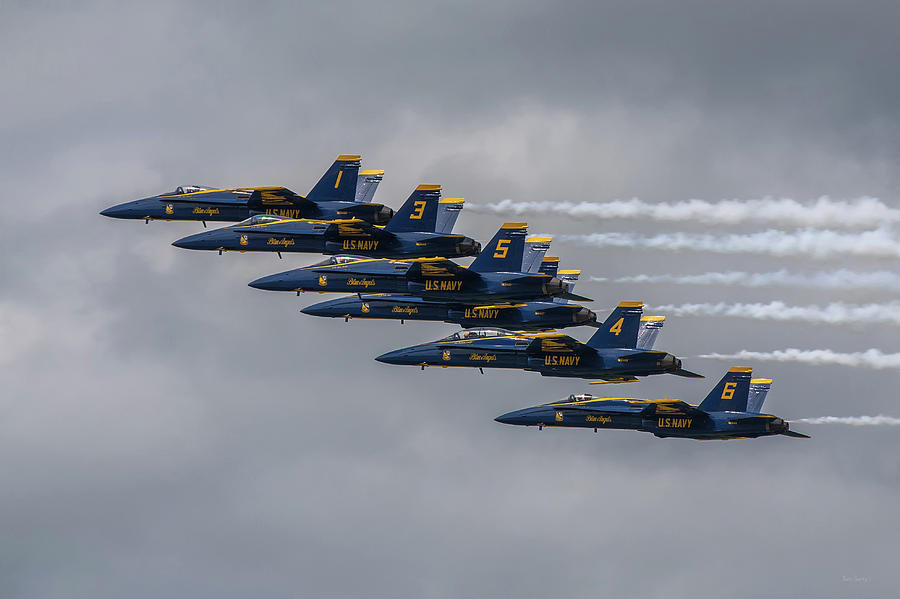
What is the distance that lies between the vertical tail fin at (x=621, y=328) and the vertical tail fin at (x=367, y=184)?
16.6 metres

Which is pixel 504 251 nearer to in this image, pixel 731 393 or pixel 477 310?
pixel 477 310

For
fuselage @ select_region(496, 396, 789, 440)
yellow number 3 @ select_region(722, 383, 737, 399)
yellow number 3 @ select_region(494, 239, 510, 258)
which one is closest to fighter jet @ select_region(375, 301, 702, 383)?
fuselage @ select_region(496, 396, 789, 440)

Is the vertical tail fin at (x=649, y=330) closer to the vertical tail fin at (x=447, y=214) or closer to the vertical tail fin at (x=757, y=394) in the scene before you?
the vertical tail fin at (x=757, y=394)

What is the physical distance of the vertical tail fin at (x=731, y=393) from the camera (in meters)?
110

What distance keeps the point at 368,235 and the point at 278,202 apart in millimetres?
6941

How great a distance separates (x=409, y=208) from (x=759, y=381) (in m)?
25.3

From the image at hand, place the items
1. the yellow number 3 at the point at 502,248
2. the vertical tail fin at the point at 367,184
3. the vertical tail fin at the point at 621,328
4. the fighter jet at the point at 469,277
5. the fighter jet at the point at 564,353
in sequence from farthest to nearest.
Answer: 1. the vertical tail fin at the point at 367,184
2. the vertical tail fin at the point at 621,328
3. the fighter jet at the point at 564,353
4. the yellow number 3 at the point at 502,248
5. the fighter jet at the point at 469,277

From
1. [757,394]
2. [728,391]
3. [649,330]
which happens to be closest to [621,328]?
[649,330]

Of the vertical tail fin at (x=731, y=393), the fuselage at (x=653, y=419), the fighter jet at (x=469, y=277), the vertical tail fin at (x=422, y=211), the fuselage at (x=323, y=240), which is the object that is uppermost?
the vertical tail fin at (x=422, y=211)

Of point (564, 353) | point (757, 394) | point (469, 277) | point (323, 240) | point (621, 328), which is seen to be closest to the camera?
point (469, 277)

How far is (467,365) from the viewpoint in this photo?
111 metres

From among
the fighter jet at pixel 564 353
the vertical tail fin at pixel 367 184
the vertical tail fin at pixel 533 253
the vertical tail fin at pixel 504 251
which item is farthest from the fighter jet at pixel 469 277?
the vertical tail fin at pixel 367 184

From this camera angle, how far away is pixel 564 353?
108062mm

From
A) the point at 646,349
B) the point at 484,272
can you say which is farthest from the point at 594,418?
the point at 484,272
